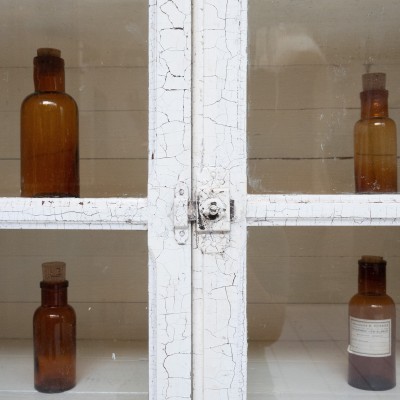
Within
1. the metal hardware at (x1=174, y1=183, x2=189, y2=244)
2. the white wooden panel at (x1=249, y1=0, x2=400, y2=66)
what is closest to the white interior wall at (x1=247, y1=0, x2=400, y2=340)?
the white wooden panel at (x1=249, y1=0, x2=400, y2=66)

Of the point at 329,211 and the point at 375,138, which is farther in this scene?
the point at 375,138

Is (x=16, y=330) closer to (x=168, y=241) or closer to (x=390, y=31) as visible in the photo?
(x=168, y=241)

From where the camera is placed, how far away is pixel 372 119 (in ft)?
2.16

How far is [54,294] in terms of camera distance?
0.66 m

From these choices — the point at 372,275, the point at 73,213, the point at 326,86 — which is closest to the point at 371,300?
the point at 372,275

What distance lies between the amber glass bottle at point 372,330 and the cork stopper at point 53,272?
356 mm

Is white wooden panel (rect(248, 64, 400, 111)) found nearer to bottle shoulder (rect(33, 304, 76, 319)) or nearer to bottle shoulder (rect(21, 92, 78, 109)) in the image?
bottle shoulder (rect(21, 92, 78, 109))

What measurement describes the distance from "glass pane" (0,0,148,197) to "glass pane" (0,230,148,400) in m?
0.07

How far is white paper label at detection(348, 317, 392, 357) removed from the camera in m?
0.64

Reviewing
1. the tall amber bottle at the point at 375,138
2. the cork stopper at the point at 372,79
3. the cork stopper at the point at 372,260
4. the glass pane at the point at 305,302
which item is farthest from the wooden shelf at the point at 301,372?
the cork stopper at the point at 372,79

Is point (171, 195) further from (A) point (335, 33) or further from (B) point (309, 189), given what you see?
(A) point (335, 33)

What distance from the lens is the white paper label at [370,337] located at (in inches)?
25.4

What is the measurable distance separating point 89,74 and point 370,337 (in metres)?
0.46

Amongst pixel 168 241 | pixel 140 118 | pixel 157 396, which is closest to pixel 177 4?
pixel 140 118
